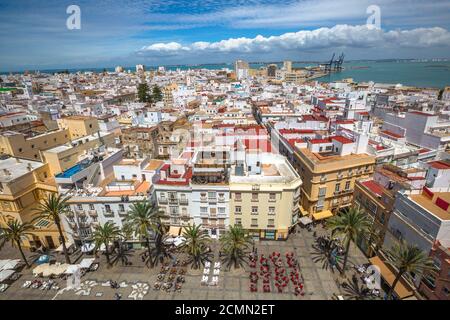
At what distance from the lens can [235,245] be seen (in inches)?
1427

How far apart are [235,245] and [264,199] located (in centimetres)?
902

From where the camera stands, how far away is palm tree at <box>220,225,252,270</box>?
3650 centimetres

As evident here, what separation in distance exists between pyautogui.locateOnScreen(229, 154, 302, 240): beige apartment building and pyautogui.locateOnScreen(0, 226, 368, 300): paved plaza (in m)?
4.51

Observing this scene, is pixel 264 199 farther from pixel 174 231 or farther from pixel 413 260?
pixel 413 260

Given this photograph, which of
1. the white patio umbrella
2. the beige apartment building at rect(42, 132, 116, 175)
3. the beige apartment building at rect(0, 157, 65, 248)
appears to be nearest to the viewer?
the white patio umbrella

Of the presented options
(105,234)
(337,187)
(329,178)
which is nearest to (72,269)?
(105,234)

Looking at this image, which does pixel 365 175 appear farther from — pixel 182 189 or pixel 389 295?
pixel 182 189

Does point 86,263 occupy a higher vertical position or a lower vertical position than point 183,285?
higher

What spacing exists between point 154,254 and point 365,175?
137ft

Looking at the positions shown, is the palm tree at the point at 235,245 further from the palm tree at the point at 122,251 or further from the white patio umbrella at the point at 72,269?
the white patio umbrella at the point at 72,269

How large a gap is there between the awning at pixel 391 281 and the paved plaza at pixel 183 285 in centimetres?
522

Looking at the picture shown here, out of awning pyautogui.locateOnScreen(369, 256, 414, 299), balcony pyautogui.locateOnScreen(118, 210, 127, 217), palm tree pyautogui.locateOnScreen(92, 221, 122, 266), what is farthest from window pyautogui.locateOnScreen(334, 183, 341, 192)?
palm tree pyautogui.locateOnScreen(92, 221, 122, 266)

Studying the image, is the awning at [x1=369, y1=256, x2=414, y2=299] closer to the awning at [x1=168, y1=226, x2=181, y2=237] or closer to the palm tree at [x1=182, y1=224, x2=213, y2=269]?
the palm tree at [x1=182, y1=224, x2=213, y2=269]
